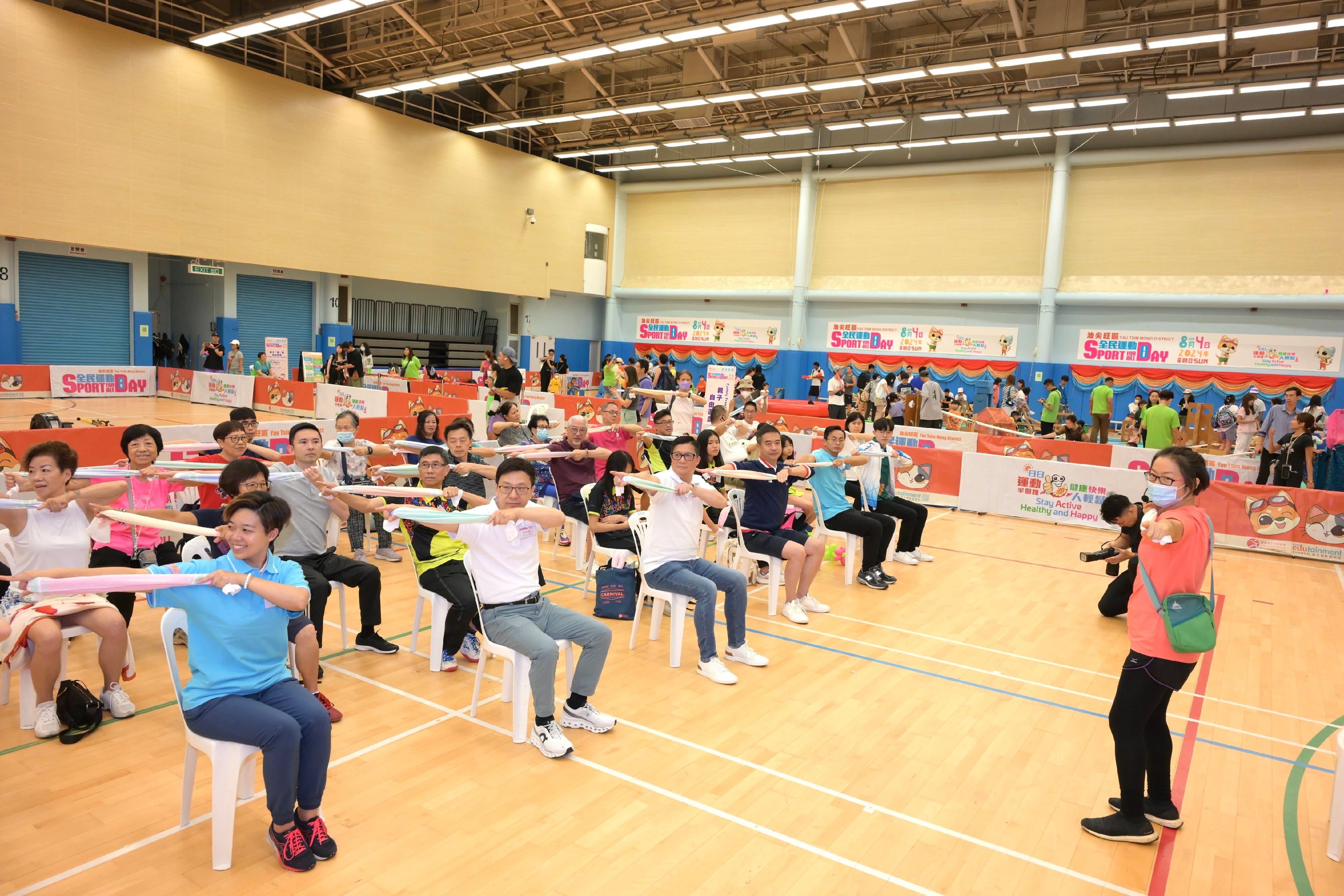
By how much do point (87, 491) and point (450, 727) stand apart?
280 cm

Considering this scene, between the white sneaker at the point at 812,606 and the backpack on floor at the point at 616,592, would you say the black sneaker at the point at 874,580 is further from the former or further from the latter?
the backpack on floor at the point at 616,592

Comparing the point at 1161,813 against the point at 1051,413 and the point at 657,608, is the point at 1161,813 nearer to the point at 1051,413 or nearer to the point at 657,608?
the point at 657,608

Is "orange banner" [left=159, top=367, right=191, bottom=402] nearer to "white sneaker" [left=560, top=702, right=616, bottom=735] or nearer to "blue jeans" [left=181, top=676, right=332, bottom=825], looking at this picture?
"white sneaker" [left=560, top=702, right=616, bottom=735]

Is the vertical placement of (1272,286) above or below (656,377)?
above

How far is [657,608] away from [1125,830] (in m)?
3.80

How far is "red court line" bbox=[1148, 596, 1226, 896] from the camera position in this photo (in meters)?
4.00

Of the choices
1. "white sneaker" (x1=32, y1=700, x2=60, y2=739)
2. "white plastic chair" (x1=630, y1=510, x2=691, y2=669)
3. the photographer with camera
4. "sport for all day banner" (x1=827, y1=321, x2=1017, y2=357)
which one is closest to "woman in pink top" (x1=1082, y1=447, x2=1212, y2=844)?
"white plastic chair" (x1=630, y1=510, x2=691, y2=669)

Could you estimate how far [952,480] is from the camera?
1482 centimetres

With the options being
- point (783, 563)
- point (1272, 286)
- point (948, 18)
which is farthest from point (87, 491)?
point (1272, 286)

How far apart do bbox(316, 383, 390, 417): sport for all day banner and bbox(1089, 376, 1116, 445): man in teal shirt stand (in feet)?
54.3

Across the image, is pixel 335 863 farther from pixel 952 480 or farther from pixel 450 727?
pixel 952 480

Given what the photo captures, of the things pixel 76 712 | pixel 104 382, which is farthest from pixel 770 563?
pixel 104 382

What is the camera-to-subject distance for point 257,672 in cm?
371

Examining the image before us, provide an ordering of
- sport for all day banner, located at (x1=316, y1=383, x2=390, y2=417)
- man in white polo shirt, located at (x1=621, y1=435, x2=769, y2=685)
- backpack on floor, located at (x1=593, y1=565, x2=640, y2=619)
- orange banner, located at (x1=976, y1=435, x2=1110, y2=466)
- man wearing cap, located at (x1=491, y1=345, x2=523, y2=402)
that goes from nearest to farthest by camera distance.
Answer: man in white polo shirt, located at (x1=621, y1=435, x2=769, y2=685) → backpack on floor, located at (x1=593, y1=565, x2=640, y2=619) → man wearing cap, located at (x1=491, y1=345, x2=523, y2=402) → orange banner, located at (x1=976, y1=435, x2=1110, y2=466) → sport for all day banner, located at (x1=316, y1=383, x2=390, y2=417)
